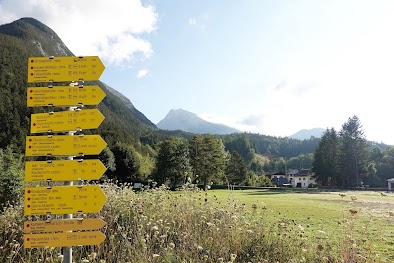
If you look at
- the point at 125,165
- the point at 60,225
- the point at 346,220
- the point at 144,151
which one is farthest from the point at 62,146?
the point at 144,151

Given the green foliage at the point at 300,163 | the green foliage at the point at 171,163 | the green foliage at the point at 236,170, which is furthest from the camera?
the green foliage at the point at 300,163

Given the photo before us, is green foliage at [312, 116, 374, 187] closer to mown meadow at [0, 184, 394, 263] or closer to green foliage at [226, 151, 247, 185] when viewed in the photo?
green foliage at [226, 151, 247, 185]

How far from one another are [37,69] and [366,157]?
2767 inches

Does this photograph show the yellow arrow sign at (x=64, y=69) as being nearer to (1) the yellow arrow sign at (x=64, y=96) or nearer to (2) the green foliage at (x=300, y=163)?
(1) the yellow arrow sign at (x=64, y=96)

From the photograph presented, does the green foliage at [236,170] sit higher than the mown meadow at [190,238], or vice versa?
the green foliage at [236,170]

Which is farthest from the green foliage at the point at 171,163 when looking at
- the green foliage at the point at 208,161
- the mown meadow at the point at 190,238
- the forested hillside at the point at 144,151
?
the mown meadow at the point at 190,238

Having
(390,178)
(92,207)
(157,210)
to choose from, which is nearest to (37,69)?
(92,207)

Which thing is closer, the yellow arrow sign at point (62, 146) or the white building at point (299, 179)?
the yellow arrow sign at point (62, 146)

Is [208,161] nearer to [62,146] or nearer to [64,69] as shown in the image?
[64,69]

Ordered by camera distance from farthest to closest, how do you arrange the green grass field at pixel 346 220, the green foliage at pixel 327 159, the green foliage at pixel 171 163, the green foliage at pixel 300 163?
the green foliage at pixel 300 163 < the green foliage at pixel 327 159 < the green foliage at pixel 171 163 < the green grass field at pixel 346 220

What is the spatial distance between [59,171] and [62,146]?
0.95 ft

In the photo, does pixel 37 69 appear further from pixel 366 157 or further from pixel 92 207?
pixel 366 157

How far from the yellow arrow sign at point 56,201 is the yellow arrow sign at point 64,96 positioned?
99cm

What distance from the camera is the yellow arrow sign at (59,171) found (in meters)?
3.74
